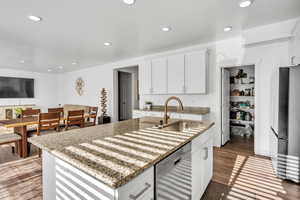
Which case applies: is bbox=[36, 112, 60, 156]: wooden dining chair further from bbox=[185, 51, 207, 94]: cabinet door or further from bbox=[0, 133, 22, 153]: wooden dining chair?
bbox=[185, 51, 207, 94]: cabinet door

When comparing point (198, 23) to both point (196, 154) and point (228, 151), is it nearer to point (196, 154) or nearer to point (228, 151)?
point (196, 154)

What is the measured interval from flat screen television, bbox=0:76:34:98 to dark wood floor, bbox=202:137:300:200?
8033 mm

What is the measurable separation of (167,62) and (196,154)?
276 cm

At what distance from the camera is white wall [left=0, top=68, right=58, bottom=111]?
6.34m

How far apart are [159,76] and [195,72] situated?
96 centimetres

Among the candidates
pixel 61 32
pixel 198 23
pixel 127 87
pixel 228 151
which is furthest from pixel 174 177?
pixel 127 87

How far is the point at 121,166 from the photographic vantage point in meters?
0.78

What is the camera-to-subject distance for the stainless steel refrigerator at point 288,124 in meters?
1.89

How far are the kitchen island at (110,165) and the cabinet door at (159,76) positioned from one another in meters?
2.51

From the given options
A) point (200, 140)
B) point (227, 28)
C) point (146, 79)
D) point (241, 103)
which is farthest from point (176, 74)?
point (200, 140)

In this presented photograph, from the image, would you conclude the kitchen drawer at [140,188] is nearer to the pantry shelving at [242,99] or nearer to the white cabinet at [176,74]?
the white cabinet at [176,74]

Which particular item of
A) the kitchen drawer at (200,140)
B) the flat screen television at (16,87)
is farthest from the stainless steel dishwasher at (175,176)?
the flat screen television at (16,87)

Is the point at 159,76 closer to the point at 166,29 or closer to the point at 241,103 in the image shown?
the point at 166,29

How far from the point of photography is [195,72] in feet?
11.0
